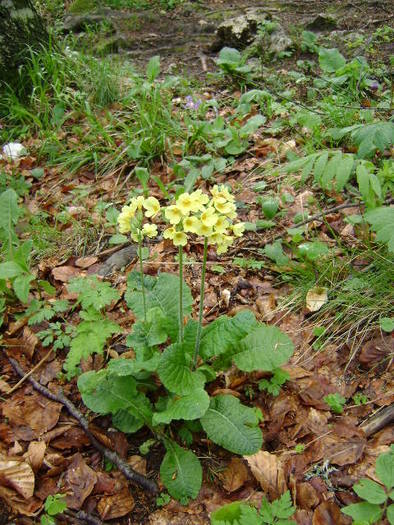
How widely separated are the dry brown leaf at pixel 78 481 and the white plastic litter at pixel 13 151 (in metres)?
2.75

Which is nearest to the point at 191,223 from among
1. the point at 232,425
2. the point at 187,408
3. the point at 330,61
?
the point at 187,408

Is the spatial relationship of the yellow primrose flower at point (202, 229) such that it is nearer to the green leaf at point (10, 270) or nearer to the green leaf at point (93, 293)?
the green leaf at point (93, 293)

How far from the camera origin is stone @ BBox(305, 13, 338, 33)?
5.14 meters

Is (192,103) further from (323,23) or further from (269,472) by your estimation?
(269,472)

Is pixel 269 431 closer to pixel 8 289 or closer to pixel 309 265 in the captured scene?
pixel 309 265

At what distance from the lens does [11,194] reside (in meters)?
2.64

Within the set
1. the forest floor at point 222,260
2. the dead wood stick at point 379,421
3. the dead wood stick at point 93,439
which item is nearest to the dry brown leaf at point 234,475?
the forest floor at point 222,260

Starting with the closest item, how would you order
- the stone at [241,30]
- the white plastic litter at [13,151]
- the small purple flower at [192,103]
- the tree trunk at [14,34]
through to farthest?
the white plastic litter at [13,151] < the small purple flower at [192,103] < the tree trunk at [14,34] < the stone at [241,30]

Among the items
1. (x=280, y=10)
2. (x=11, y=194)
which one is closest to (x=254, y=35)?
(x=280, y=10)

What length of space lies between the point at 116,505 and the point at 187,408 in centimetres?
46

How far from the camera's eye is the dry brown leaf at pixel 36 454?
1786mm

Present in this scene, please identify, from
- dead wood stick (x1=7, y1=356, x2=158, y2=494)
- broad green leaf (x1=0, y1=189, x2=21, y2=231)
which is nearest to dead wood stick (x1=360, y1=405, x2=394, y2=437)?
dead wood stick (x1=7, y1=356, x2=158, y2=494)

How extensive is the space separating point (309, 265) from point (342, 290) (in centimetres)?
23

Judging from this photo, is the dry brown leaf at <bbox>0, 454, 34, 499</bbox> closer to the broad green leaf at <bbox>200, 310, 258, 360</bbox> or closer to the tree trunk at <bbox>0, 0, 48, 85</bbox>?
the broad green leaf at <bbox>200, 310, 258, 360</bbox>
